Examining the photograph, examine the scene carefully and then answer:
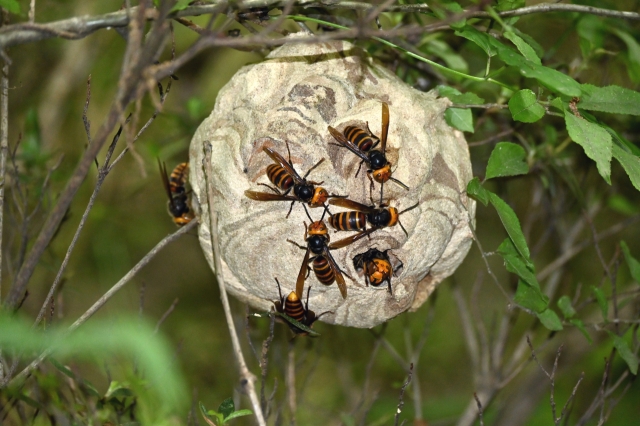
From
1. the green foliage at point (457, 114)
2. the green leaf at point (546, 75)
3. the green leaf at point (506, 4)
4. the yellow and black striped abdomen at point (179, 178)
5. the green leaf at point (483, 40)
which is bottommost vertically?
the yellow and black striped abdomen at point (179, 178)

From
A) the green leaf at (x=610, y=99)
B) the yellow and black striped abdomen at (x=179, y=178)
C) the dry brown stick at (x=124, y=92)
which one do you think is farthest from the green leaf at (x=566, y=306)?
the dry brown stick at (x=124, y=92)

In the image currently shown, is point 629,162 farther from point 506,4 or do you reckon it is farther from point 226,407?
point 226,407

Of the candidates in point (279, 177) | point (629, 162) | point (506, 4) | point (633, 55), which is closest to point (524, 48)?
point (506, 4)

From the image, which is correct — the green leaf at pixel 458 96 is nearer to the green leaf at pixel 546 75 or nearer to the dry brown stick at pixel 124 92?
the green leaf at pixel 546 75

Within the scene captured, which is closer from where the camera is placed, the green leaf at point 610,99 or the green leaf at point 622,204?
the green leaf at point 610,99

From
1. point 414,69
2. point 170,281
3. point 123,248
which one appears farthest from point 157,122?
point 414,69

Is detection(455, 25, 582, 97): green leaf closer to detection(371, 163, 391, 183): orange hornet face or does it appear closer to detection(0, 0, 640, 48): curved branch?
detection(0, 0, 640, 48): curved branch
